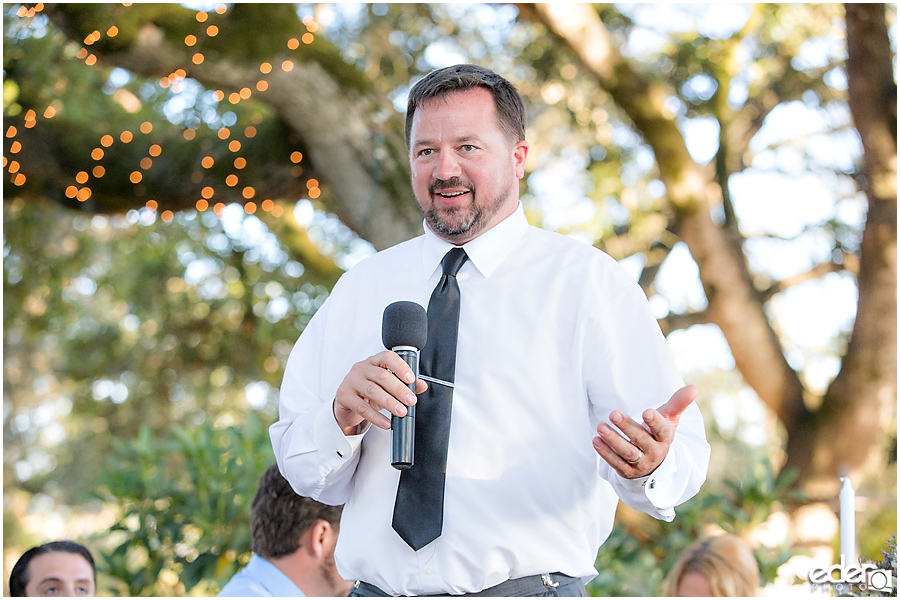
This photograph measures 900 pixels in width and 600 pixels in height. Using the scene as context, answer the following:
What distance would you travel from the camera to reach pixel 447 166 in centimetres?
188

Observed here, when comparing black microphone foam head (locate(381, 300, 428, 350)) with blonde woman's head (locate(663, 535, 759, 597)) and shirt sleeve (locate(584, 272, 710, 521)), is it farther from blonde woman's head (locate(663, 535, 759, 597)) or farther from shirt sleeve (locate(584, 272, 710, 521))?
blonde woman's head (locate(663, 535, 759, 597))

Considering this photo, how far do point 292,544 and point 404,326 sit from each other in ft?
5.08

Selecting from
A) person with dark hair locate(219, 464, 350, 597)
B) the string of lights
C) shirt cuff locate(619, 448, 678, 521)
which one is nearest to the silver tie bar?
shirt cuff locate(619, 448, 678, 521)

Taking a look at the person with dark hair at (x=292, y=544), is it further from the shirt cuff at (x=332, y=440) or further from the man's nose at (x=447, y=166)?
the man's nose at (x=447, y=166)

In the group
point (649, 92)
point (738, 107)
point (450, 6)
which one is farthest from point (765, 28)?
point (450, 6)

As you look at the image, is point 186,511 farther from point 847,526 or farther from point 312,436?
point 847,526

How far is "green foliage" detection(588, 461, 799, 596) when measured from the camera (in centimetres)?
449

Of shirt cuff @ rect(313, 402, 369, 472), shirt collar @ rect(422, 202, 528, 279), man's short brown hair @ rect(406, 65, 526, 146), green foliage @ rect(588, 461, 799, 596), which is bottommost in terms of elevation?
green foliage @ rect(588, 461, 799, 596)

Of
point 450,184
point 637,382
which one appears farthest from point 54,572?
point 637,382

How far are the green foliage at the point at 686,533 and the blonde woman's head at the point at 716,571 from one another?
104 centimetres

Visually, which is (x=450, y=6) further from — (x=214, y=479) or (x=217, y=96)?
(x=214, y=479)

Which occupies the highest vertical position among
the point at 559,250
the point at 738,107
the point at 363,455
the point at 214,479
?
the point at 738,107

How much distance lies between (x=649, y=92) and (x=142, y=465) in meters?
3.99

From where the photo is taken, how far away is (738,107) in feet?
25.6
